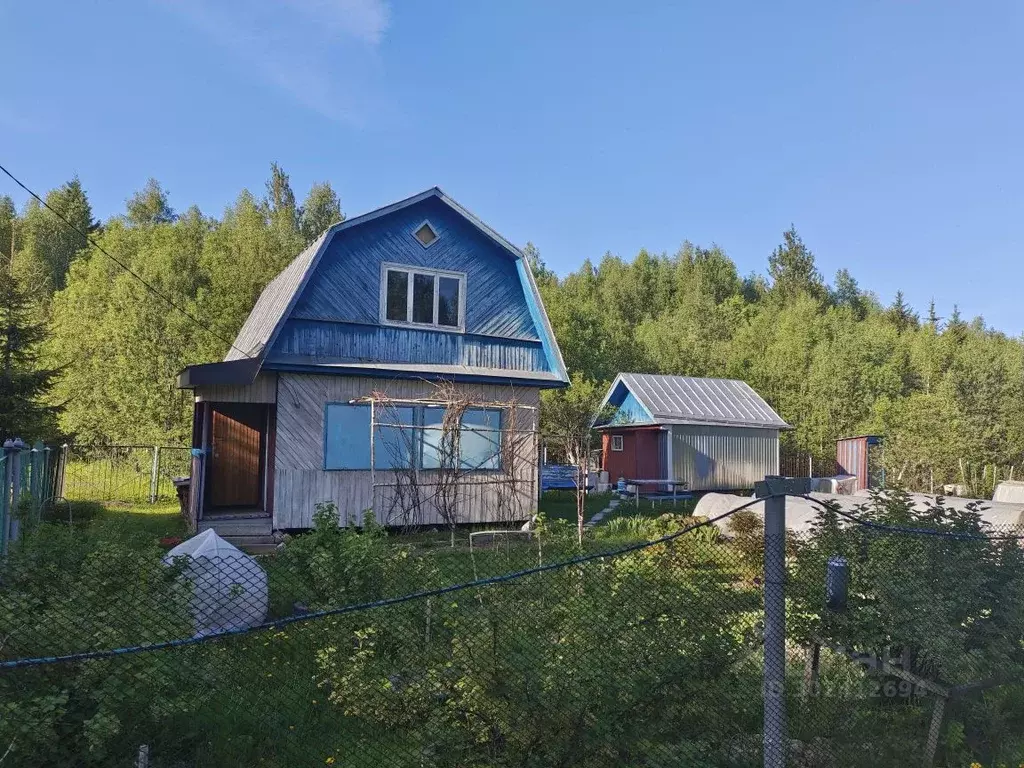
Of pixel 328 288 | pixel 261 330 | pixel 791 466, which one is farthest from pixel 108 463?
pixel 791 466

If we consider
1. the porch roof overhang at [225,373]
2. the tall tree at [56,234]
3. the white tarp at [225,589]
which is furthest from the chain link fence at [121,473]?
the tall tree at [56,234]

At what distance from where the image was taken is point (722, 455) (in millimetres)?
20922

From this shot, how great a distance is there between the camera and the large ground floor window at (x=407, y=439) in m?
11.4

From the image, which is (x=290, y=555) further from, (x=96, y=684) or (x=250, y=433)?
(x=250, y=433)

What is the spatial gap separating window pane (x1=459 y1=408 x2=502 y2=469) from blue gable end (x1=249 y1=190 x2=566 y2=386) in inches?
28.8

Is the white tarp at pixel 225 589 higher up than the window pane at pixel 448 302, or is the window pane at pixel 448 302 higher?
the window pane at pixel 448 302

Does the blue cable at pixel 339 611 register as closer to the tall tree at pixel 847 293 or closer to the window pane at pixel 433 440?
the window pane at pixel 433 440

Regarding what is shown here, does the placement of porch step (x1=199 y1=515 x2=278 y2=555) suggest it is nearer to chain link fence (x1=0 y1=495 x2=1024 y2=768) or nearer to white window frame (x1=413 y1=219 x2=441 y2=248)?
white window frame (x1=413 y1=219 x2=441 y2=248)

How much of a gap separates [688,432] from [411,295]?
11.1 m

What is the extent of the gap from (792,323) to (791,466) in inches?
561

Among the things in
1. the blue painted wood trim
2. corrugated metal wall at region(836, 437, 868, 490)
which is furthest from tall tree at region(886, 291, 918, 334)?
the blue painted wood trim

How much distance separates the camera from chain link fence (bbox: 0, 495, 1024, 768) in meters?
3.00

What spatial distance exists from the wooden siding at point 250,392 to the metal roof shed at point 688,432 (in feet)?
39.2

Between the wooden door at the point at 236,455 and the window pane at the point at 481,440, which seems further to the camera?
the wooden door at the point at 236,455
